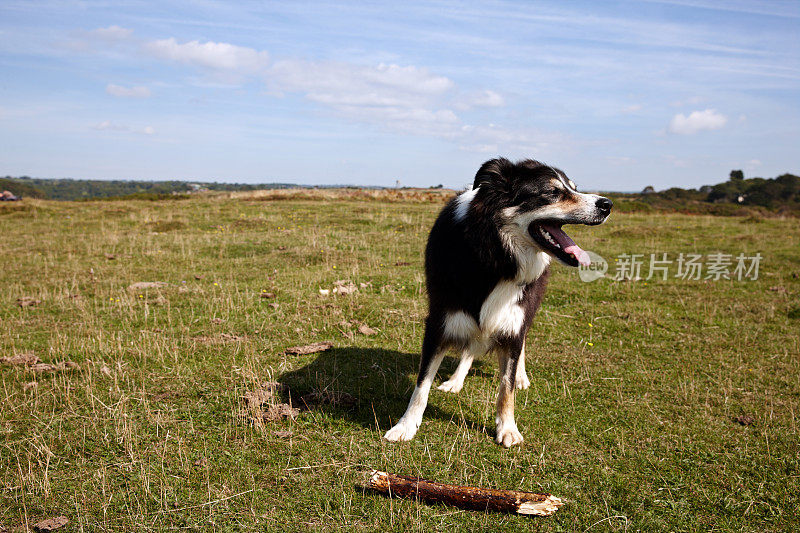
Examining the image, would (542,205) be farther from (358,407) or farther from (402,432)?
(358,407)

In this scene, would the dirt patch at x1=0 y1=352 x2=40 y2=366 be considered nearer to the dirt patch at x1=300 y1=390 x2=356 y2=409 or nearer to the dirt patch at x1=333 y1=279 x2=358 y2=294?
the dirt patch at x1=300 y1=390 x2=356 y2=409

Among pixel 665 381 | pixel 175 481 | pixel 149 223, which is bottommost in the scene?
pixel 175 481

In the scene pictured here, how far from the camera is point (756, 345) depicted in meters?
7.93

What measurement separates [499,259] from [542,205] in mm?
585

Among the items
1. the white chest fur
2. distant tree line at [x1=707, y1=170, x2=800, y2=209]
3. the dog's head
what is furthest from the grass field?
distant tree line at [x1=707, y1=170, x2=800, y2=209]

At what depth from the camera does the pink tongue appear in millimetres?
4230

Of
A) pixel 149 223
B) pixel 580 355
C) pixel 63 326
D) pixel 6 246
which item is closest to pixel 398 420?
pixel 580 355

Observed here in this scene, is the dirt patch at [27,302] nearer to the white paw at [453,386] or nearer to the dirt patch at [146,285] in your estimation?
the dirt patch at [146,285]

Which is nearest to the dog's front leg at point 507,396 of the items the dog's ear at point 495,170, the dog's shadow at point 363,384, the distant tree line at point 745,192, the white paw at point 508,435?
the white paw at point 508,435

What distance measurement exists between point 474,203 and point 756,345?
6.35m

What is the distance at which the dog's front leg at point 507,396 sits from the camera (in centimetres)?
482

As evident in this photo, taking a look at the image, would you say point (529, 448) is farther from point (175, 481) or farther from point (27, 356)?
point (27, 356)

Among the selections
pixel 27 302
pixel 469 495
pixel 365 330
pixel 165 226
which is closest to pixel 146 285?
pixel 27 302

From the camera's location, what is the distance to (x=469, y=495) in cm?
383
